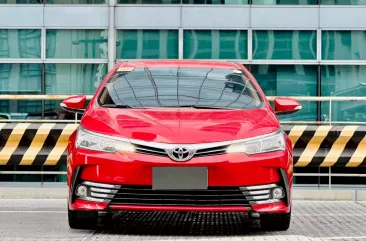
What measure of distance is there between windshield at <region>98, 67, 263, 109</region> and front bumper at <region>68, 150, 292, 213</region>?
1.00 m

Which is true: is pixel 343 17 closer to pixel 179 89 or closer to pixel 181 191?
pixel 179 89

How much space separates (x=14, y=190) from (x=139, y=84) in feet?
14.4

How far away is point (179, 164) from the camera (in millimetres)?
8141

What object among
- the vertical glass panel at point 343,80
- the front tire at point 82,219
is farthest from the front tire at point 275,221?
the vertical glass panel at point 343,80

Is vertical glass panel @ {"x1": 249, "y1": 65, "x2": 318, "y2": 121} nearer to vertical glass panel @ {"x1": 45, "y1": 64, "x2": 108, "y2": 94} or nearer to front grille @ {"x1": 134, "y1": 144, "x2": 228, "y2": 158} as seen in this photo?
vertical glass panel @ {"x1": 45, "y1": 64, "x2": 108, "y2": 94}

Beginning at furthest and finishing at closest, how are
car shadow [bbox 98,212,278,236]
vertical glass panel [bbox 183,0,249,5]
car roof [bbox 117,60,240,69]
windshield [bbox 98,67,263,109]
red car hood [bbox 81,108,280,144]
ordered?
vertical glass panel [bbox 183,0,249,5] → car roof [bbox 117,60,240,69] → windshield [bbox 98,67,263,109] → car shadow [bbox 98,212,278,236] → red car hood [bbox 81,108,280,144]

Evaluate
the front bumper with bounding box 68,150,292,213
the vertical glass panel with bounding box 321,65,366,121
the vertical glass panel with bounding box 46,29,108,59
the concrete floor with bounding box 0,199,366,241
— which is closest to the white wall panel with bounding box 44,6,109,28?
the vertical glass panel with bounding box 46,29,108,59

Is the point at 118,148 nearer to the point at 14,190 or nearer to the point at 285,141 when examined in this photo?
the point at 285,141

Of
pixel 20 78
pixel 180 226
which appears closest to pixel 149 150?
pixel 180 226

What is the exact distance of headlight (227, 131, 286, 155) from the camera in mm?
8289

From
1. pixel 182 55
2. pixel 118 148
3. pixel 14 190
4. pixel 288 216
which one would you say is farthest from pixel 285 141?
pixel 182 55

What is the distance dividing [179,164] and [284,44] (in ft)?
48.0

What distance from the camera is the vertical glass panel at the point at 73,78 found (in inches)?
886

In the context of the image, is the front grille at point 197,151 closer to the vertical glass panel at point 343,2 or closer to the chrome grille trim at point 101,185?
the chrome grille trim at point 101,185
